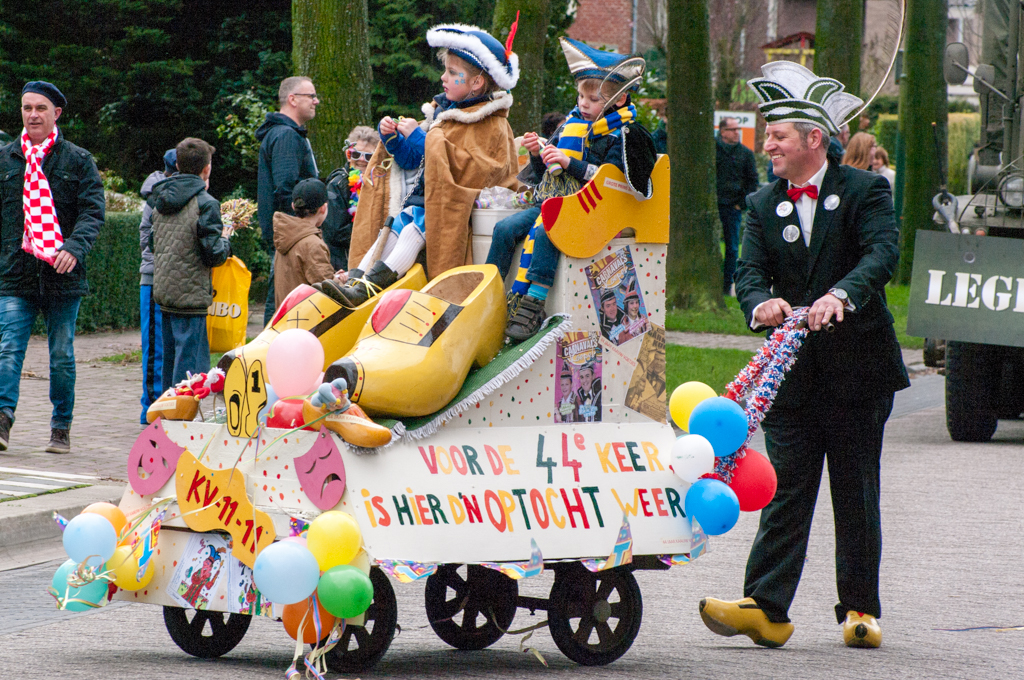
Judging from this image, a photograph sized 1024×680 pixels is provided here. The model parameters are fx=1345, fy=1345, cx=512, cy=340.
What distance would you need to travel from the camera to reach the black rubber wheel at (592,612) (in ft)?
15.4

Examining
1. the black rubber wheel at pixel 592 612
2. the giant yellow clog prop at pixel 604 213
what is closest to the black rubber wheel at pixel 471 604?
the black rubber wheel at pixel 592 612

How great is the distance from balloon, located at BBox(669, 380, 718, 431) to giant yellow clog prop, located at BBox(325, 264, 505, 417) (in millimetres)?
768

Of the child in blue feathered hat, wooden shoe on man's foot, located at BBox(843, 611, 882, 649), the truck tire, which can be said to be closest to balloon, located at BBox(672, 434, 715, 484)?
wooden shoe on man's foot, located at BBox(843, 611, 882, 649)

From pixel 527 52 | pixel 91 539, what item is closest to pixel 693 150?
pixel 527 52

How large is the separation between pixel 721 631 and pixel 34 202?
212 inches

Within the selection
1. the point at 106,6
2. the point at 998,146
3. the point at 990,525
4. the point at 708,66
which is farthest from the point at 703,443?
the point at 106,6

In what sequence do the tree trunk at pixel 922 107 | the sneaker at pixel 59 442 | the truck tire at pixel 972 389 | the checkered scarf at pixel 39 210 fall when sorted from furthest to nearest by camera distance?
the tree trunk at pixel 922 107 → the truck tire at pixel 972 389 → the sneaker at pixel 59 442 → the checkered scarf at pixel 39 210

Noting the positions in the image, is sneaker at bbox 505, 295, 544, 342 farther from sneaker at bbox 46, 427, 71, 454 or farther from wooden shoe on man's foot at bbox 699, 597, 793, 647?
sneaker at bbox 46, 427, 71, 454

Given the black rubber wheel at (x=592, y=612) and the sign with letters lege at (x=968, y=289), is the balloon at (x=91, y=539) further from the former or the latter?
the sign with letters lege at (x=968, y=289)

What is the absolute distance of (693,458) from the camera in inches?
184

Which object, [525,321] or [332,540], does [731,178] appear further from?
[332,540]

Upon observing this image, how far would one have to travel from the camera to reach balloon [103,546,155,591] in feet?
15.1

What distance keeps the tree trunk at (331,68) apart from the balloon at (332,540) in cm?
798

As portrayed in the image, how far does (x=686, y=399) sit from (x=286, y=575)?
182 centimetres
